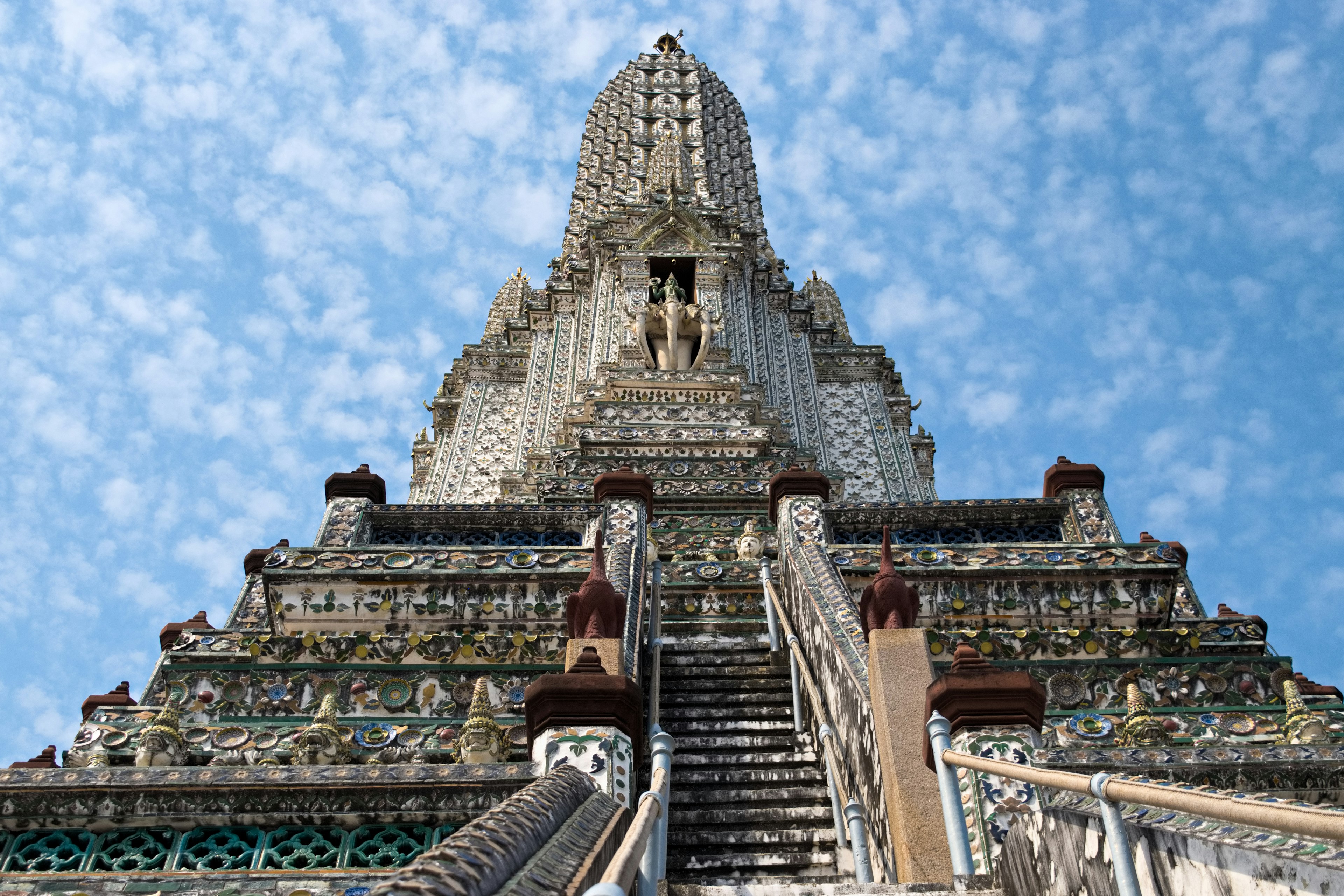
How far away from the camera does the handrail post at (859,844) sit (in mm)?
6242

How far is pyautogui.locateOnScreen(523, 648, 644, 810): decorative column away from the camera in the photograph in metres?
A: 6.14

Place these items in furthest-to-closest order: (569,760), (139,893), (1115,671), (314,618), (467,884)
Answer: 1. (314,618)
2. (1115,671)
3. (569,760)
4. (139,893)
5. (467,884)

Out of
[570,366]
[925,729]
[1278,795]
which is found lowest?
[1278,795]

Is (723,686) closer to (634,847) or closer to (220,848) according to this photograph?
(220,848)

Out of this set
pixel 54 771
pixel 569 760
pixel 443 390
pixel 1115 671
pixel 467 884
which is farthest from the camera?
pixel 443 390

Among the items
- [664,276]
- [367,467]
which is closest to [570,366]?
[664,276]

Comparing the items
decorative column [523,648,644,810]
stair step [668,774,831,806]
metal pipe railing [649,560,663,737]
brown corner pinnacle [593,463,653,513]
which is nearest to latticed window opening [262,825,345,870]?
decorative column [523,648,644,810]

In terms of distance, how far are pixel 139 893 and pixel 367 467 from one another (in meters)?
7.77

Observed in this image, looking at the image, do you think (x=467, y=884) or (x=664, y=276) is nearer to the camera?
(x=467, y=884)

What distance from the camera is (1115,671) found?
838 cm

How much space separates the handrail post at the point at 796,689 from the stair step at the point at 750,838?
1.06 metres

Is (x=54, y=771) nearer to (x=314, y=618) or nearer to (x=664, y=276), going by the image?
(x=314, y=618)

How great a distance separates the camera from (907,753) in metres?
6.45

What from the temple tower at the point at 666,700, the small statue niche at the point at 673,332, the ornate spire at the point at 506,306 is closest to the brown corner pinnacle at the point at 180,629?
the temple tower at the point at 666,700
